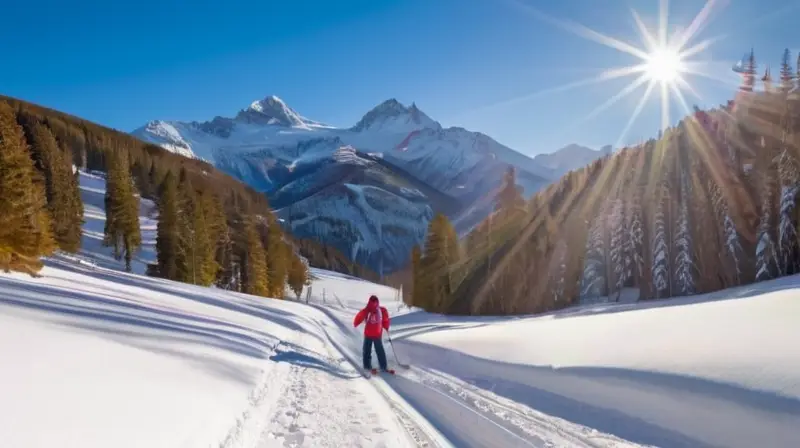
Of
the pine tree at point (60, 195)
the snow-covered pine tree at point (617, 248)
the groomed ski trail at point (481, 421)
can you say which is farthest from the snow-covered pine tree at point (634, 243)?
the pine tree at point (60, 195)

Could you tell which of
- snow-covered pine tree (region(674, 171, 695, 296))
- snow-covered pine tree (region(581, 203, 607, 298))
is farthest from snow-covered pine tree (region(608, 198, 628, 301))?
snow-covered pine tree (region(674, 171, 695, 296))

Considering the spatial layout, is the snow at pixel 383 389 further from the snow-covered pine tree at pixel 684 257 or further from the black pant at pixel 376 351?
the snow-covered pine tree at pixel 684 257

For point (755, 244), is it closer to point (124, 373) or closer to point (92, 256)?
point (124, 373)

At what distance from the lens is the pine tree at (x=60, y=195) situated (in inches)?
2025

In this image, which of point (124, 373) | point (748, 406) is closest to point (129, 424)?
point (124, 373)

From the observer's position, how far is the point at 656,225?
46.1m

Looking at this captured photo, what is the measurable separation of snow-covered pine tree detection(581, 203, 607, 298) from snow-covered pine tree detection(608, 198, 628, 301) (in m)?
0.87

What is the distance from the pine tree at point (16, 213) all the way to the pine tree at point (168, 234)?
17622 mm

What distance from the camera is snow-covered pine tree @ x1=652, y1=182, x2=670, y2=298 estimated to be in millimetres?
44094

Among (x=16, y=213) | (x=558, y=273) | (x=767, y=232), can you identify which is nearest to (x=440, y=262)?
(x=558, y=273)

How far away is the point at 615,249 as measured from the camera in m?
48.5

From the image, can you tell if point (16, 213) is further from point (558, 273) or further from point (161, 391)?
point (558, 273)

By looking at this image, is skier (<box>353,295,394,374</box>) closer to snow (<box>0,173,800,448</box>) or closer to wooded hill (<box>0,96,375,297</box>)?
snow (<box>0,173,800,448</box>)

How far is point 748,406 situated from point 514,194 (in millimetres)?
58348
